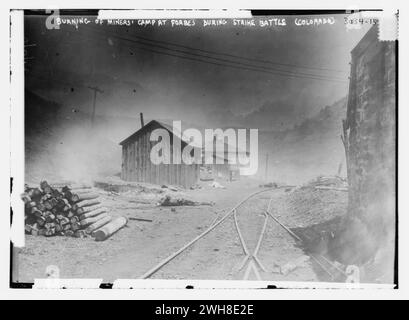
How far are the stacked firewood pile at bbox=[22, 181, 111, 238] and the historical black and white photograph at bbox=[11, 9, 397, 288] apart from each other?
27 mm

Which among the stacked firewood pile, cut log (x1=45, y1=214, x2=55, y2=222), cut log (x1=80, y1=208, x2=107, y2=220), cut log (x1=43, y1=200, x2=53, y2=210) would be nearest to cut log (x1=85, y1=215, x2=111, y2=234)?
the stacked firewood pile

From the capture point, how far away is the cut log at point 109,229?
5.29 meters

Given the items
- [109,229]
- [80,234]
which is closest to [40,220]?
[80,234]

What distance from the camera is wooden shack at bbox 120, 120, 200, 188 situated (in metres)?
5.63

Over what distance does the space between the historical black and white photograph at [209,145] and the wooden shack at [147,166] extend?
0.02 m

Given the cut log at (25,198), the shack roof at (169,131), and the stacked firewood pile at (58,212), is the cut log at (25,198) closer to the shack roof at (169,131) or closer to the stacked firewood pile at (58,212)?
the stacked firewood pile at (58,212)

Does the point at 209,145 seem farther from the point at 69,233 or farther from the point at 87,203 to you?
the point at 69,233

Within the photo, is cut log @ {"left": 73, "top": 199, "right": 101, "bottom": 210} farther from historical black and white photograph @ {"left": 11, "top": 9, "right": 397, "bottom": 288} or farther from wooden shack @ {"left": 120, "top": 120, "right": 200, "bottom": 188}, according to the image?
wooden shack @ {"left": 120, "top": 120, "right": 200, "bottom": 188}

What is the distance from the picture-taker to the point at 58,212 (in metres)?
5.44

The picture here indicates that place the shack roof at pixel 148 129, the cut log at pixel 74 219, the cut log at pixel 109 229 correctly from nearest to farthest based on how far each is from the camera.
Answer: the cut log at pixel 109 229 → the cut log at pixel 74 219 → the shack roof at pixel 148 129

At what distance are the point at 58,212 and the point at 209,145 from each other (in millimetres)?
3148

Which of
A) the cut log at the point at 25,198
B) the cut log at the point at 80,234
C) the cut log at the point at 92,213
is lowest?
the cut log at the point at 80,234

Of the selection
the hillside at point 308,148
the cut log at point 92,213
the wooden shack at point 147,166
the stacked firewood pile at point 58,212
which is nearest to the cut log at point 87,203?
the stacked firewood pile at point 58,212
